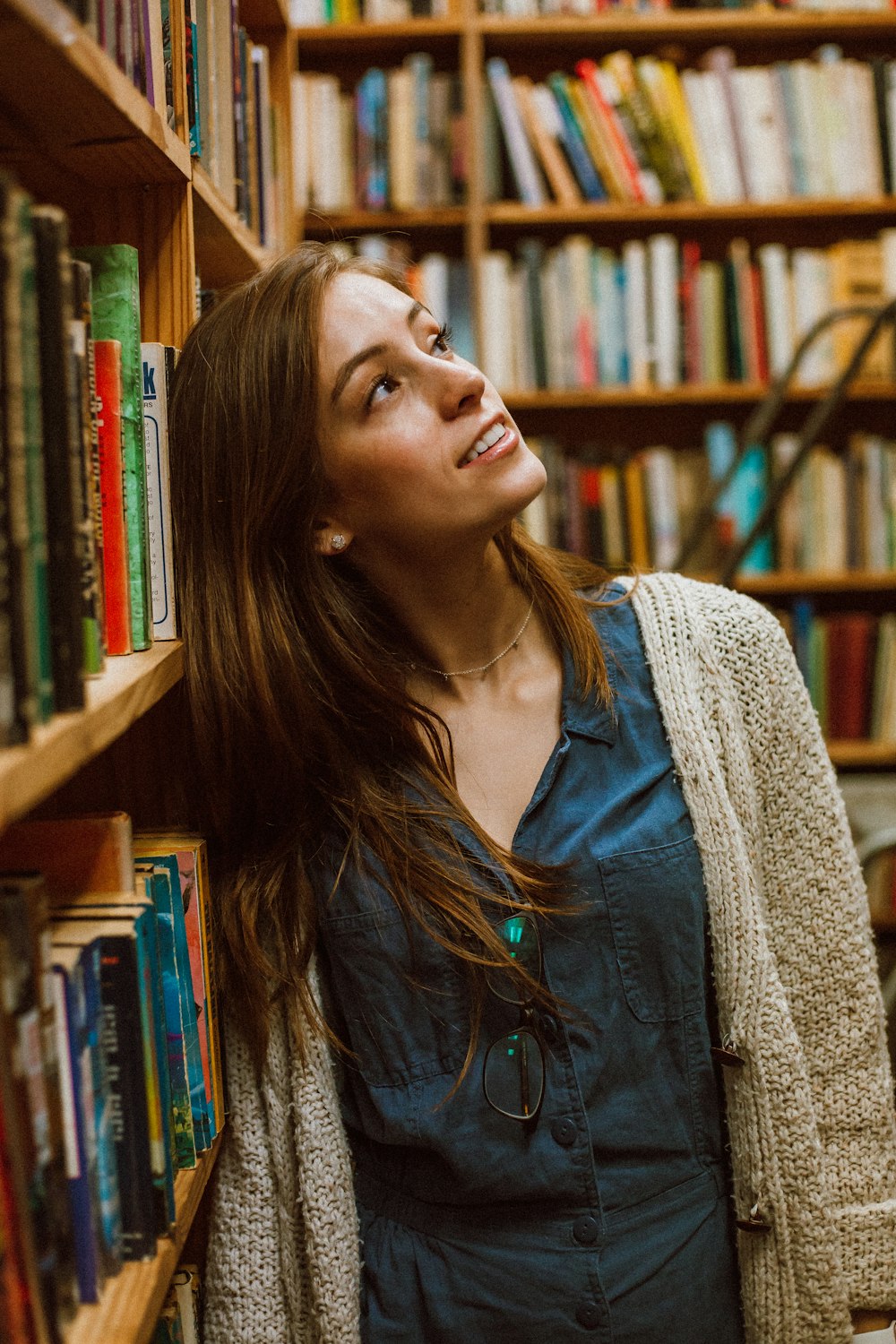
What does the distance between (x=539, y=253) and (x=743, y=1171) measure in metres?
2.08

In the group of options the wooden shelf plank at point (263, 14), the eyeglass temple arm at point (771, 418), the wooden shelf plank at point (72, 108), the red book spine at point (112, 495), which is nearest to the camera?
the wooden shelf plank at point (72, 108)

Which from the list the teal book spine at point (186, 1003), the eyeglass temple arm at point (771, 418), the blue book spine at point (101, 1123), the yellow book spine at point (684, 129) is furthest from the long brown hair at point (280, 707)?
the yellow book spine at point (684, 129)

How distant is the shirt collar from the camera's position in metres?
1.05

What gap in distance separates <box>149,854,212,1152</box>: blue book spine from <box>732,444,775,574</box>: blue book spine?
2.00 m

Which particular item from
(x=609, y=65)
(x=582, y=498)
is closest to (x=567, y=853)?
(x=582, y=498)

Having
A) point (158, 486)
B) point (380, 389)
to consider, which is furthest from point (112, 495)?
point (380, 389)

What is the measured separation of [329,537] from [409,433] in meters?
0.15

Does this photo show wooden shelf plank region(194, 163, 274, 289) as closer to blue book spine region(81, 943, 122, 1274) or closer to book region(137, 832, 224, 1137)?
book region(137, 832, 224, 1137)

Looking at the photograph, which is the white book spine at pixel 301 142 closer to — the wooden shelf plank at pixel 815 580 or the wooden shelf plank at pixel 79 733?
the wooden shelf plank at pixel 815 580

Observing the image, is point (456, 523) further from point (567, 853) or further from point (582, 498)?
point (582, 498)

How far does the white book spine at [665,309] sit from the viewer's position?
251cm

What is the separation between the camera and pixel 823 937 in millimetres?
1031

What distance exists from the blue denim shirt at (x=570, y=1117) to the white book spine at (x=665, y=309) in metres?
1.72

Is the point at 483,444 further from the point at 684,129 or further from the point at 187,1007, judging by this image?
the point at 684,129
